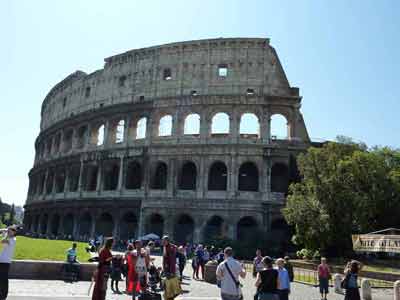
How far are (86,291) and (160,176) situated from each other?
2384cm

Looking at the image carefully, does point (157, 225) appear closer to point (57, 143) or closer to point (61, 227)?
point (61, 227)

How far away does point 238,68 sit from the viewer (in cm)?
3403

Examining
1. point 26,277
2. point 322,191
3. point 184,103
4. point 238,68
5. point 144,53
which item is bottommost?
point 26,277

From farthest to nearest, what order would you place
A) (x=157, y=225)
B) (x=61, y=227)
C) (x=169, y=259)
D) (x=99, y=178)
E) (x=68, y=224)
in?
(x=68, y=224) → (x=61, y=227) → (x=99, y=178) → (x=157, y=225) → (x=169, y=259)

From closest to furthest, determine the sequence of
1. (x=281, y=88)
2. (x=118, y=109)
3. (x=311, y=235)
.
→ (x=311, y=235), (x=281, y=88), (x=118, y=109)

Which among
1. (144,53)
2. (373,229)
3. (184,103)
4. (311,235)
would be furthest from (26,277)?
(144,53)

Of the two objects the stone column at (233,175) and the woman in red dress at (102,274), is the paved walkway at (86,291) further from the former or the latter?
the stone column at (233,175)

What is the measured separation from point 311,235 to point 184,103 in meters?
16.1

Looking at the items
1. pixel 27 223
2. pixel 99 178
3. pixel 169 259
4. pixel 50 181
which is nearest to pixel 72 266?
pixel 169 259

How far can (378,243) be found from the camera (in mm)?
12352

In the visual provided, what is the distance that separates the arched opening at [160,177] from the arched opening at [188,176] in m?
1.51

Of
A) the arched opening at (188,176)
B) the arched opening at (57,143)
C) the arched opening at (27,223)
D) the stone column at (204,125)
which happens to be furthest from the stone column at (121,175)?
the arched opening at (27,223)

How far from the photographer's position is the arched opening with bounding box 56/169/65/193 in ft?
134

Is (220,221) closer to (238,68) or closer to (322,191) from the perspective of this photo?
(322,191)
